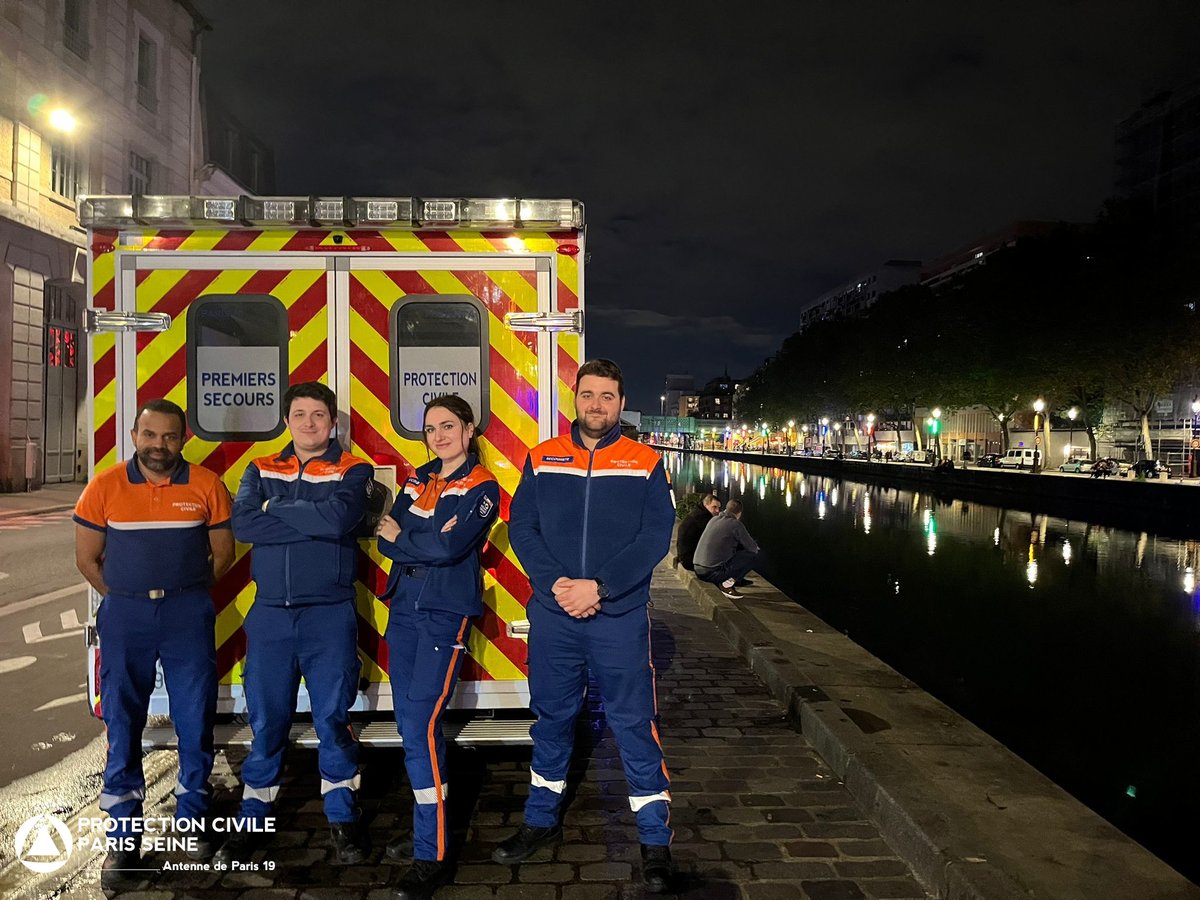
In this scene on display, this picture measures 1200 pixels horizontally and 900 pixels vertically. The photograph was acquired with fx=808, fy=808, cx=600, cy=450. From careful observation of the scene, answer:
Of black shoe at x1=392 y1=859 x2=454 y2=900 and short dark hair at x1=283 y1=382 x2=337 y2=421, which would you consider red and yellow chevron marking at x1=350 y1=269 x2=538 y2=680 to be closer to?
short dark hair at x1=283 y1=382 x2=337 y2=421

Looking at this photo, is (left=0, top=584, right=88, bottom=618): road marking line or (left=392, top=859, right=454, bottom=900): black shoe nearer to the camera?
(left=392, top=859, right=454, bottom=900): black shoe

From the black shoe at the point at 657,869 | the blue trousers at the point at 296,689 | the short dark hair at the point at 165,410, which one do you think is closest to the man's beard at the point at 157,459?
the short dark hair at the point at 165,410

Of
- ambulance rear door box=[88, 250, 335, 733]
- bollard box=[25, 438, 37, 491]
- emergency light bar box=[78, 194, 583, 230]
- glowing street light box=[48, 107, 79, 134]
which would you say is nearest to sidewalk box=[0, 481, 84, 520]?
bollard box=[25, 438, 37, 491]

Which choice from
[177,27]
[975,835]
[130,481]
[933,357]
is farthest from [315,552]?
[933,357]

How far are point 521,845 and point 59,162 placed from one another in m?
29.2

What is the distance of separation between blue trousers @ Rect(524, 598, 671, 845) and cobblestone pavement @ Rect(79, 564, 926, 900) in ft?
1.01

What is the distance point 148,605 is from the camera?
3.63 m

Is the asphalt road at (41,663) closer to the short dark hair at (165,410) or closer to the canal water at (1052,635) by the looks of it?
the short dark hair at (165,410)

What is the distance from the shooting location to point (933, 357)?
54719mm

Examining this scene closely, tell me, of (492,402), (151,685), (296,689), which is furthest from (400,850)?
(492,402)

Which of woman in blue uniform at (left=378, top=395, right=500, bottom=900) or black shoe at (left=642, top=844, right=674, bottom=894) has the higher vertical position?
woman in blue uniform at (left=378, top=395, right=500, bottom=900)

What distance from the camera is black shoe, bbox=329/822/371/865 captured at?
3707 mm

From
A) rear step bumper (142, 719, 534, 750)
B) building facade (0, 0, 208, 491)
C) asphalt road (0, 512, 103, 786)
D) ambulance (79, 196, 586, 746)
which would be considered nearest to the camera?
rear step bumper (142, 719, 534, 750)

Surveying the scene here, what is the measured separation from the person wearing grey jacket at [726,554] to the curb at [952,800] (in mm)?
3299
